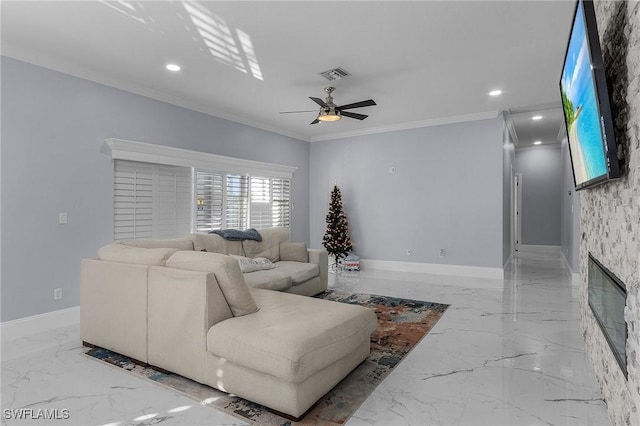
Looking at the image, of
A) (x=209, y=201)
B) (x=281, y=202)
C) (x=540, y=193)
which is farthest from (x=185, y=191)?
(x=540, y=193)

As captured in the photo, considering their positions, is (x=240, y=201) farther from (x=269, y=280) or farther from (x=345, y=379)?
(x=345, y=379)

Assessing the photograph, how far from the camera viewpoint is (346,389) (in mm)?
2357

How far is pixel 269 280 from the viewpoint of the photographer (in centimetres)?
394

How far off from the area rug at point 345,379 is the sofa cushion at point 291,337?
0.86ft

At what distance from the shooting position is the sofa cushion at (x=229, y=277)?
2381mm

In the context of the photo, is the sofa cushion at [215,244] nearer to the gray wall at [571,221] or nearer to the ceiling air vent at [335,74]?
the ceiling air vent at [335,74]

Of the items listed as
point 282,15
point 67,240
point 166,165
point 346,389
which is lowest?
→ point 346,389

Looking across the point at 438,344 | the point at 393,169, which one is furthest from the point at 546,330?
the point at 393,169

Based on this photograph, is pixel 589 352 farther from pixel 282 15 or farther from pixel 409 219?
pixel 409 219

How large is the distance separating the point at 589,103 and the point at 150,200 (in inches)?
181

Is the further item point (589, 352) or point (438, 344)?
point (438, 344)

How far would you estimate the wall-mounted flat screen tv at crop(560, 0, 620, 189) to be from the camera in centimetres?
159

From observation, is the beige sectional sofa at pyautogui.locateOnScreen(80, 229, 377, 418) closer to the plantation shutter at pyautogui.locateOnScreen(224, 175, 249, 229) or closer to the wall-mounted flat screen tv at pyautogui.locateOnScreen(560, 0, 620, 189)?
the wall-mounted flat screen tv at pyautogui.locateOnScreen(560, 0, 620, 189)

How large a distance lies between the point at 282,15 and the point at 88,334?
313cm
